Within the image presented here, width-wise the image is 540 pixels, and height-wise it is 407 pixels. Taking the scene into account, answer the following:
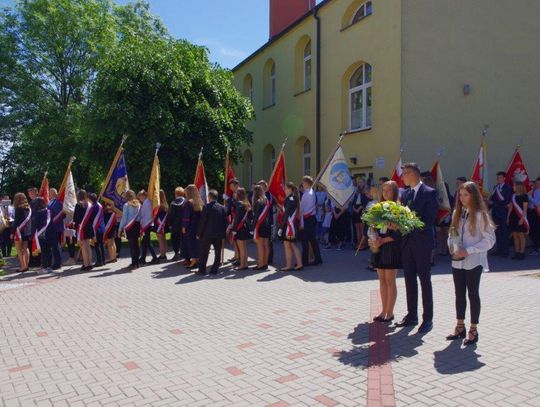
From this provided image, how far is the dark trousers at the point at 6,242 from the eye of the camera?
14.6 meters

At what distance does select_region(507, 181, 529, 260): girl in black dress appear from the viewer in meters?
12.1

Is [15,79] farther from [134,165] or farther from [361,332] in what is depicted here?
[361,332]

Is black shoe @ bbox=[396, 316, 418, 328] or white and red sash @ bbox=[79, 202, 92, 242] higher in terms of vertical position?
white and red sash @ bbox=[79, 202, 92, 242]

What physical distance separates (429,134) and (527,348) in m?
10.8

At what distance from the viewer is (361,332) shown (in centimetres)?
629

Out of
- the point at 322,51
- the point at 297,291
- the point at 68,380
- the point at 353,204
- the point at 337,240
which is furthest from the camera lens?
the point at 322,51

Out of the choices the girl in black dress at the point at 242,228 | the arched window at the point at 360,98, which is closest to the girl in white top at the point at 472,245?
the girl in black dress at the point at 242,228

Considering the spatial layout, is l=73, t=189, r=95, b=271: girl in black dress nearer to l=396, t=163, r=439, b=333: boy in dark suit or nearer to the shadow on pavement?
l=396, t=163, r=439, b=333: boy in dark suit

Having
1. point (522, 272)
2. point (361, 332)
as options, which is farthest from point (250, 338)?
point (522, 272)

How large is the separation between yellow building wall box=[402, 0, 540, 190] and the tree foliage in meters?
6.92

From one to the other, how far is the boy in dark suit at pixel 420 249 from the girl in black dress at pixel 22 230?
9.26 metres

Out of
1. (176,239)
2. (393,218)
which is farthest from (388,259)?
(176,239)

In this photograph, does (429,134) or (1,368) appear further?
(429,134)

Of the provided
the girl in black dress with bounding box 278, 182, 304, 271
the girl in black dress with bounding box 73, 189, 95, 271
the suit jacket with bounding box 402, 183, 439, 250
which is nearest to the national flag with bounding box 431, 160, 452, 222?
the girl in black dress with bounding box 278, 182, 304, 271
